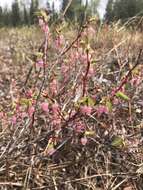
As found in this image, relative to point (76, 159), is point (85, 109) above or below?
above

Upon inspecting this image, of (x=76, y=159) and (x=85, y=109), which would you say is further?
(x=76, y=159)

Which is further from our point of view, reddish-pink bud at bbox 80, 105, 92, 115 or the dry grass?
the dry grass

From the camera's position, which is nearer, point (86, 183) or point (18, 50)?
point (86, 183)

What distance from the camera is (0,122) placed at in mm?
3250

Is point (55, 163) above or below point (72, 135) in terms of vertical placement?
below

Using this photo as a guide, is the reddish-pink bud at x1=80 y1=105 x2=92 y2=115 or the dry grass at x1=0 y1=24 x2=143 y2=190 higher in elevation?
the reddish-pink bud at x1=80 y1=105 x2=92 y2=115

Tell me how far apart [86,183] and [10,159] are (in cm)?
50

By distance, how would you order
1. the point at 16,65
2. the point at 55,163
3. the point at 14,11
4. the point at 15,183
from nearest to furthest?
the point at 15,183 → the point at 55,163 → the point at 16,65 → the point at 14,11

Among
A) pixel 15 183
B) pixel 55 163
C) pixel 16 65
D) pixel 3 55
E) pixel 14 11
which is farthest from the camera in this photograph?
pixel 14 11

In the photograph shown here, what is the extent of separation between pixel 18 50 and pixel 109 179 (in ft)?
11.8

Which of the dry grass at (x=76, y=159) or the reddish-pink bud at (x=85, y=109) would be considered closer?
the reddish-pink bud at (x=85, y=109)

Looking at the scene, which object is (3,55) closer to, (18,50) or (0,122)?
(18,50)

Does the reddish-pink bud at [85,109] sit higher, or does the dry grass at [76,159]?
the reddish-pink bud at [85,109]

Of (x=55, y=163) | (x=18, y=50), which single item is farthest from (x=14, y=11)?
(x=55, y=163)
